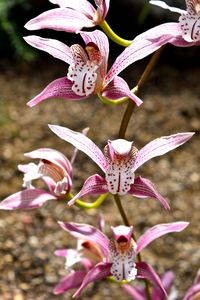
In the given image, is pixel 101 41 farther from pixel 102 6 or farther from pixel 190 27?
pixel 190 27

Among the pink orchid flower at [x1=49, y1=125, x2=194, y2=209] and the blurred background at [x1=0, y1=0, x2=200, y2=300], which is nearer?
the pink orchid flower at [x1=49, y1=125, x2=194, y2=209]

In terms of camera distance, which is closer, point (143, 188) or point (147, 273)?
point (143, 188)

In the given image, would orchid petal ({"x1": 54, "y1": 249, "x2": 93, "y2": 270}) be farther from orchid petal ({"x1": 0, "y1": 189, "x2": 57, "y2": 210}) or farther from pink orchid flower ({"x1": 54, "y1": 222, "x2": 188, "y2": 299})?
orchid petal ({"x1": 0, "y1": 189, "x2": 57, "y2": 210})

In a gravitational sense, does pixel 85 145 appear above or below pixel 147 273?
above

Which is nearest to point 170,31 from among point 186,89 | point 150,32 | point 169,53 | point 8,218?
point 150,32

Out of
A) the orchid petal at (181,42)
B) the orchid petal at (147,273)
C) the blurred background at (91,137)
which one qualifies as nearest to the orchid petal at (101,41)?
the orchid petal at (181,42)

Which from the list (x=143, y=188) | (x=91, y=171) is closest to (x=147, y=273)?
(x=143, y=188)

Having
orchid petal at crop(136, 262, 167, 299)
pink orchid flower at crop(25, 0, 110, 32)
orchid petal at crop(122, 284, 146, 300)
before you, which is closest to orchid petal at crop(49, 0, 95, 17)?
pink orchid flower at crop(25, 0, 110, 32)
